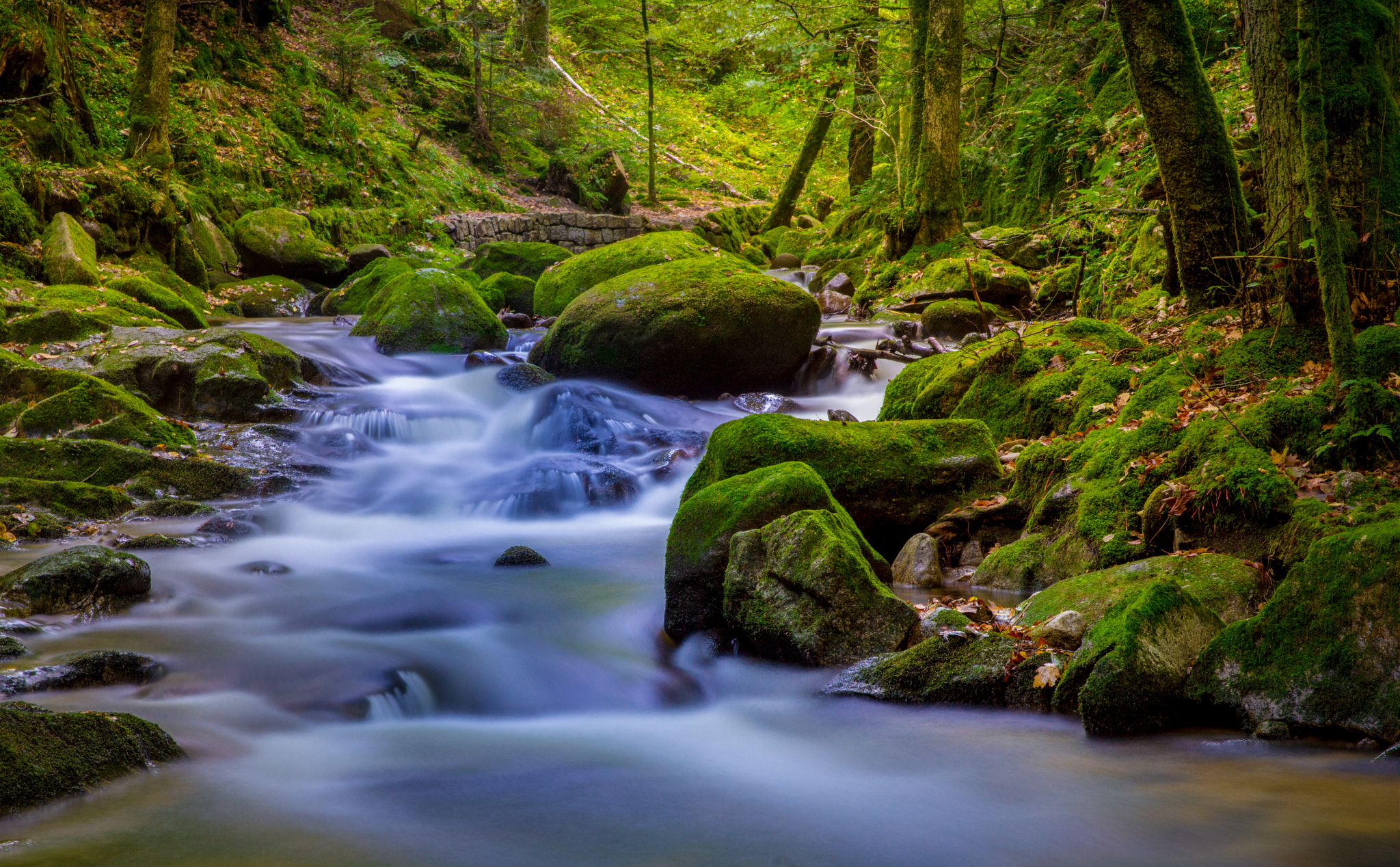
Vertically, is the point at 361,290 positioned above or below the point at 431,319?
above

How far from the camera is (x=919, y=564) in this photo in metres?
5.37

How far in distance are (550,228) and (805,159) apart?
6.68m

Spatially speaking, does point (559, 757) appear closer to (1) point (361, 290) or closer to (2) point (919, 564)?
(2) point (919, 564)

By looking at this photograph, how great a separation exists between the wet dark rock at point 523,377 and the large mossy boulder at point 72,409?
3703 millimetres

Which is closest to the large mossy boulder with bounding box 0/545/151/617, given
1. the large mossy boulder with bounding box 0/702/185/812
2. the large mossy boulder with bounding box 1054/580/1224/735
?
the large mossy boulder with bounding box 0/702/185/812

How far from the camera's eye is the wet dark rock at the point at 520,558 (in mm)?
6594

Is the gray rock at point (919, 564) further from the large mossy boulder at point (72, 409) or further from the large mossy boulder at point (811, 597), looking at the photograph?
the large mossy boulder at point (72, 409)

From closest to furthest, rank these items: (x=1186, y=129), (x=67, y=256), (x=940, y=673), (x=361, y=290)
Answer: (x=940, y=673)
(x=1186, y=129)
(x=67, y=256)
(x=361, y=290)

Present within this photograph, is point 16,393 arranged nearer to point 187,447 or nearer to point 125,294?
point 187,447

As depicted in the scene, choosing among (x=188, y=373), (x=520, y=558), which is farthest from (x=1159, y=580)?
(x=188, y=373)

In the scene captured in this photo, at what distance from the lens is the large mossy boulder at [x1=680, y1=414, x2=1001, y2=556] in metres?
5.64

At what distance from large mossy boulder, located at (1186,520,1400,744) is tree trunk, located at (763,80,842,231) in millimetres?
14822

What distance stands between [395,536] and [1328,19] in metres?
7.29

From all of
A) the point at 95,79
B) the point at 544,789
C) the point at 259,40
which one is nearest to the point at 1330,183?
the point at 544,789
